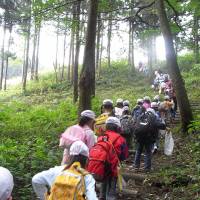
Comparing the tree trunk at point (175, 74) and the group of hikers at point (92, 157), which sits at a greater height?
the tree trunk at point (175, 74)

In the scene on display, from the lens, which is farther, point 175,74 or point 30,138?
point 175,74

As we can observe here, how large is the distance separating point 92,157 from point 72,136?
47cm

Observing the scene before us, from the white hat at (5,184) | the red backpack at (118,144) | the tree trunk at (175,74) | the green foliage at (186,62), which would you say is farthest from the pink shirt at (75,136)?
the green foliage at (186,62)

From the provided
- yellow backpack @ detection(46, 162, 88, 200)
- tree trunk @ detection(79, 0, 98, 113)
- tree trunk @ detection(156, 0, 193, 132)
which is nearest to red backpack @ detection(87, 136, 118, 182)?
yellow backpack @ detection(46, 162, 88, 200)

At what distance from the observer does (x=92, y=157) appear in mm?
6301

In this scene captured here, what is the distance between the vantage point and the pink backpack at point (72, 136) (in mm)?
6124

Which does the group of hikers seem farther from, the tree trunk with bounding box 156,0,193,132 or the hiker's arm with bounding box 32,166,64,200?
the tree trunk with bounding box 156,0,193,132

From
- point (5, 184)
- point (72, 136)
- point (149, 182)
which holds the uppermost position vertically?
point (72, 136)

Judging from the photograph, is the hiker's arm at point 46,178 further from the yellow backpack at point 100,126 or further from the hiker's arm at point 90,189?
the yellow backpack at point 100,126

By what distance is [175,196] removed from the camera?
8.19 m

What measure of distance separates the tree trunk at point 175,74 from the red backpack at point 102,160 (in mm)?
8078

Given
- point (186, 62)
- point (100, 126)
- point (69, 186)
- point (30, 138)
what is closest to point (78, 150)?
point (69, 186)

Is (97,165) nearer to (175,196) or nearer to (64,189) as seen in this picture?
(64,189)

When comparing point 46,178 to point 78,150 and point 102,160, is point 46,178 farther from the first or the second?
point 102,160
